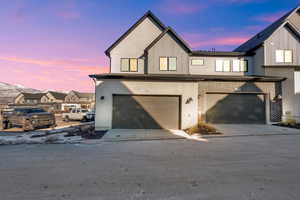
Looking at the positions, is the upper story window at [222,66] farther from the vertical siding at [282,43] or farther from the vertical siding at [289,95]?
the vertical siding at [289,95]

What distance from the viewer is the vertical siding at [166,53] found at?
1425 centimetres

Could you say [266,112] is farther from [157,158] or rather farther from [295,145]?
[157,158]

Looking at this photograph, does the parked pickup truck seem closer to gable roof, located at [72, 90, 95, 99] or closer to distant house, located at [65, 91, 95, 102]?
distant house, located at [65, 91, 95, 102]

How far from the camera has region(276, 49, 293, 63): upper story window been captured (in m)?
15.0

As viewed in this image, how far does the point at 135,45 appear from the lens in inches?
591

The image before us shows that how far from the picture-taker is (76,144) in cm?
783

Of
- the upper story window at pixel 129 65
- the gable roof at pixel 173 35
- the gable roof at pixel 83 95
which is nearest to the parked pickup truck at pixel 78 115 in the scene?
the upper story window at pixel 129 65

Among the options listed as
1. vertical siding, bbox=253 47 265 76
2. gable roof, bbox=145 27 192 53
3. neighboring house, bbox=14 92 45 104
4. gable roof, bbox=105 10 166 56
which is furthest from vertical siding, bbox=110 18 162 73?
neighboring house, bbox=14 92 45 104

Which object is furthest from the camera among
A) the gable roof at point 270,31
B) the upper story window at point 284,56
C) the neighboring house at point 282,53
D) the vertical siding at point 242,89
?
the gable roof at point 270,31

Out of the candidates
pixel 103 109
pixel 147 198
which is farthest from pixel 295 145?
pixel 103 109

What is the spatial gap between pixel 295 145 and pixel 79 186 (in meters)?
9.23

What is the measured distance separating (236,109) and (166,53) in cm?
802

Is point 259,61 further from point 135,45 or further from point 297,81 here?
point 135,45

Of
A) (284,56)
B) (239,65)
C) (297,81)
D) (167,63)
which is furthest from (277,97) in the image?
(167,63)
